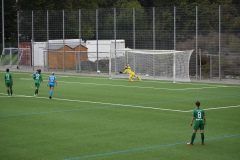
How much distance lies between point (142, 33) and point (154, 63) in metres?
4.38

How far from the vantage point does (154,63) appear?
4947 cm

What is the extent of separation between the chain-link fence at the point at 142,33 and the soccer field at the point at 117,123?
7539 millimetres

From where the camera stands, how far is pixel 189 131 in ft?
68.4

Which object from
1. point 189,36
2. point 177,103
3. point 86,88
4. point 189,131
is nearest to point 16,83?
point 86,88

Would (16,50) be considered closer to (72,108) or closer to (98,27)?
(98,27)

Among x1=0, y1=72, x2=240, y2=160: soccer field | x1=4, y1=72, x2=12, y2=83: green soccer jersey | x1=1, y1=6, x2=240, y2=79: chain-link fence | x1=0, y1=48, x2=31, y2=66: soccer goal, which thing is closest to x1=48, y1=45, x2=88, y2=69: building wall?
x1=1, y1=6, x2=240, y2=79: chain-link fence

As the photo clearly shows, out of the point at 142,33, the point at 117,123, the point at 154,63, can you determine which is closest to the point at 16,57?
the point at 142,33

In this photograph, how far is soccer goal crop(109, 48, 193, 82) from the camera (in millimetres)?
46188

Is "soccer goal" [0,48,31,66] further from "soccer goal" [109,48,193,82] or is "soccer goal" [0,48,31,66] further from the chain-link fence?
"soccer goal" [109,48,193,82]

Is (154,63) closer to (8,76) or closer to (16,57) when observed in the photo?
(8,76)

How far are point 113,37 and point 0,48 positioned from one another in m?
24.5

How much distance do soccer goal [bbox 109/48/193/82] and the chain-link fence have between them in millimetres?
1342

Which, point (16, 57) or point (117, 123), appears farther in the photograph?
point (16, 57)

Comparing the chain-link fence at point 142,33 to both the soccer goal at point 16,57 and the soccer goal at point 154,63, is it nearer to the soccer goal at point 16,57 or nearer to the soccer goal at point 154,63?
the soccer goal at point 16,57
